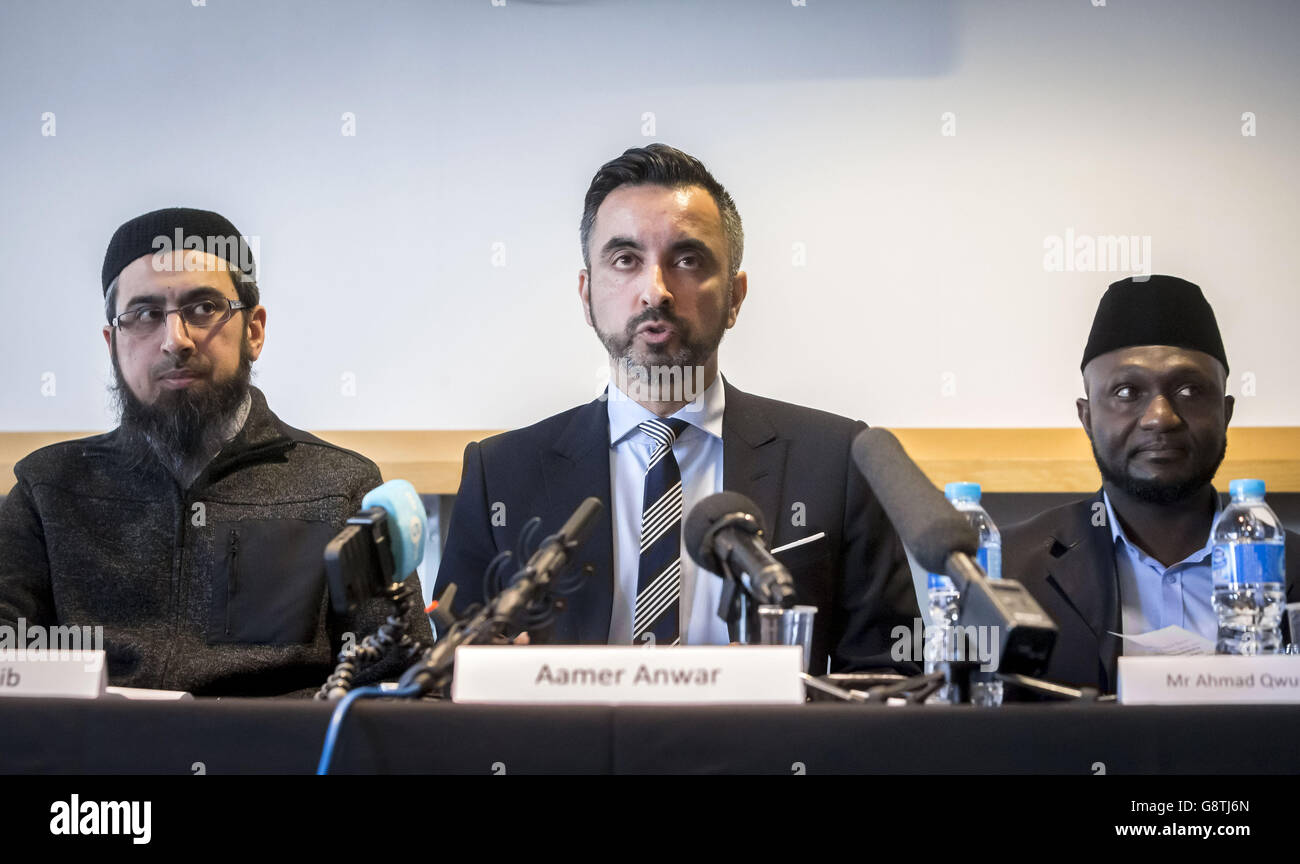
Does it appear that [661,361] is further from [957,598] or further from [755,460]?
[957,598]

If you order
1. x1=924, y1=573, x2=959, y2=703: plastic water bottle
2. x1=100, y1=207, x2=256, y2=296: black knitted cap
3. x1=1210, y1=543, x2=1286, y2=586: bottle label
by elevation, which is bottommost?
x1=924, y1=573, x2=959, y2=703: plastic water bottle

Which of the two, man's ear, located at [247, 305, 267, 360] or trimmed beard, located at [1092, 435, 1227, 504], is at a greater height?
man's ear, located at [247, 305, 267, 360]

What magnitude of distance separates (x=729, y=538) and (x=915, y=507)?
0.21 metres

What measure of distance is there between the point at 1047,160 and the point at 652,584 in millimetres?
1790

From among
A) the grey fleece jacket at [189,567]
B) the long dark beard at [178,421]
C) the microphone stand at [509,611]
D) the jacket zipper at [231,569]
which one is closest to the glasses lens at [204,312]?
the long dark beard at [178,421]

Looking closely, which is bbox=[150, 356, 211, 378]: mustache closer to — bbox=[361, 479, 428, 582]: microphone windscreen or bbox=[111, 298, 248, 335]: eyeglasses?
bbox=[111, 298, 248, 335]: eyeglasses

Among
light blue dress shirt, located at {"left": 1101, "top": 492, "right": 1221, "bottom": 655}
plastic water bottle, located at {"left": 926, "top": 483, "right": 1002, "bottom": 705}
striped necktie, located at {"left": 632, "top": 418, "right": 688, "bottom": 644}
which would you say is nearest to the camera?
plastic water bottle, located at {"left": 926, "top": 483, "right": 1002, "bottom": 705}

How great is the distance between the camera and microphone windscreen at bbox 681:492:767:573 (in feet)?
3.64

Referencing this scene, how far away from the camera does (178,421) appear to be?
2.00 metres

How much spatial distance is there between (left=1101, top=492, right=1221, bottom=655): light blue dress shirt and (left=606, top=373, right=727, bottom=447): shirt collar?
2.45 ft

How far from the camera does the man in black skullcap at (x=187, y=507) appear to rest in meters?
1.80

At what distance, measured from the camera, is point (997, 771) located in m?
0.86

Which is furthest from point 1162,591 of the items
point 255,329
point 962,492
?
point 255,329

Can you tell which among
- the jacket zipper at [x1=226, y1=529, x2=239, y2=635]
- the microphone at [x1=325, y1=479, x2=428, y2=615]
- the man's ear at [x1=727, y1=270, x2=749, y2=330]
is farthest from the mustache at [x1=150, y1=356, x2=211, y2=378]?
the microphone at [x1=325, y1=479, x2=428, y2=615]
